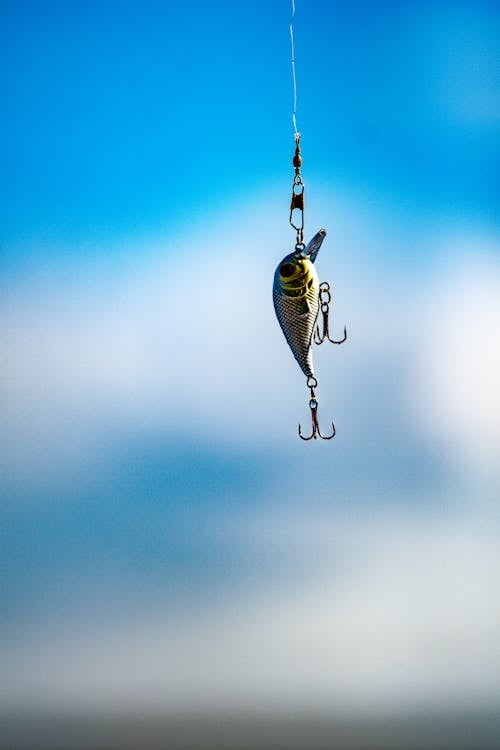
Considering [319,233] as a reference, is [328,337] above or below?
below

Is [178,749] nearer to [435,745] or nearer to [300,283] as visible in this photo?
[435,745]

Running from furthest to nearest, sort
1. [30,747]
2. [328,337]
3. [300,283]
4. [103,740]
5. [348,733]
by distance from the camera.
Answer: [348,733] < [103,740] < [30,747] < [328,337] < [300,283]

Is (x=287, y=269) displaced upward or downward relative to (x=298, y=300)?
upward

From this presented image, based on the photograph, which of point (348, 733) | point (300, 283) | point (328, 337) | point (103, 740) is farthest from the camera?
point (348, 733)

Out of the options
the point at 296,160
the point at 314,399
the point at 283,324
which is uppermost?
the point at 296,160

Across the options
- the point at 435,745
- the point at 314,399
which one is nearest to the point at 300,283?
the point at 314,399
